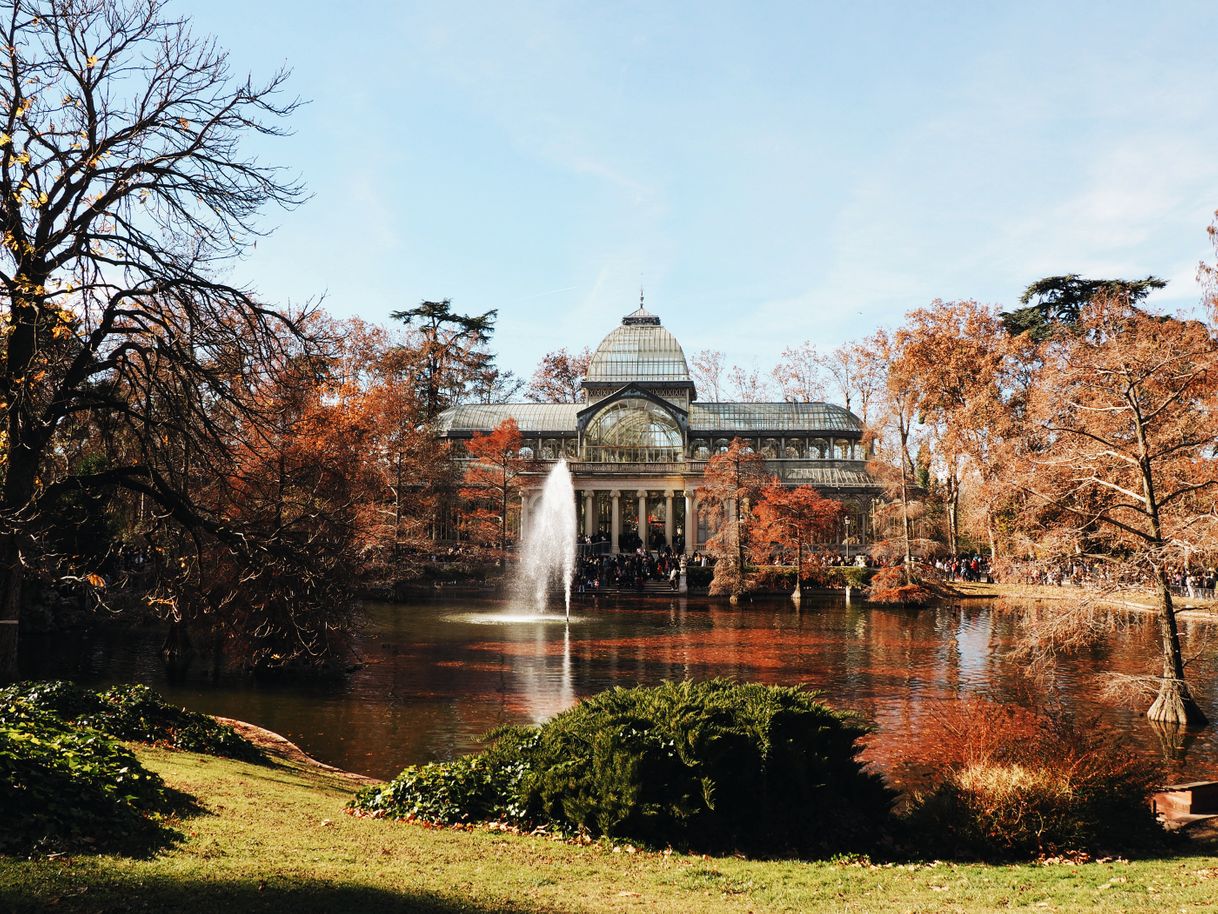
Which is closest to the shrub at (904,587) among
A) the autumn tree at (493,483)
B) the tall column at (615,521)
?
the autumn tree at (493,483)

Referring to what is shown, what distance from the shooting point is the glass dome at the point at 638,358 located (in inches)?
2480

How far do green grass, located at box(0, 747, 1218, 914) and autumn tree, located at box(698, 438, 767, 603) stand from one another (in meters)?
31.0

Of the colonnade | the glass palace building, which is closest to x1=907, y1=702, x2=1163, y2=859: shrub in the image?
the colonnade

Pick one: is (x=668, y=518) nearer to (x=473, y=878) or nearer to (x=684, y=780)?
(x=684, y=780)

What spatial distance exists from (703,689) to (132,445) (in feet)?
32.3

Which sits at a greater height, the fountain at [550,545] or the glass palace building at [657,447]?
the glass palace building at [657,447]

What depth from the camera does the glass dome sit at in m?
63.0

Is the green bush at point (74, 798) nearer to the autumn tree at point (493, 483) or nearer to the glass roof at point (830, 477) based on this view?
the autumn tree at point (493, 483)

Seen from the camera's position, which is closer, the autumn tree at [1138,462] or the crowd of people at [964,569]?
the autumn tree at [1138,462]

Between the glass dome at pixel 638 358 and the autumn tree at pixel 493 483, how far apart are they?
40.1 feet

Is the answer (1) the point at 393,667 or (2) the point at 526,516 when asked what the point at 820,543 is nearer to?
(2) the point at 526,516

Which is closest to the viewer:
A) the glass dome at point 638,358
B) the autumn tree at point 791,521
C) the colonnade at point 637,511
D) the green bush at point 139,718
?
the green bush at point 139,718

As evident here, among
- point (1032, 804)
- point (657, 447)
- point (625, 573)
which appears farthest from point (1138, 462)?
point (657, 447)

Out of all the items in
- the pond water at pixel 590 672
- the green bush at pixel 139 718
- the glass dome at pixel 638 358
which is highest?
the glass dome at pixel 638 358
